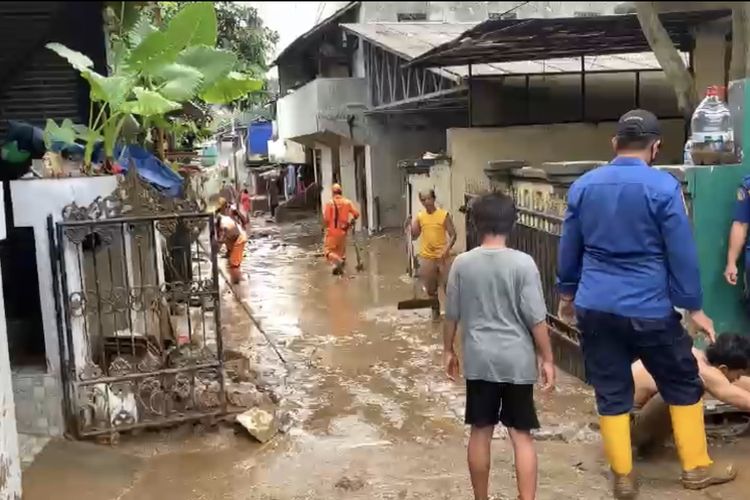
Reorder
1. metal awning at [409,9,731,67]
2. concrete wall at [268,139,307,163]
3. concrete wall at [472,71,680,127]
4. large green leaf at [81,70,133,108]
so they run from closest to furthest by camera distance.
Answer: large green leaf at [81,70,133,108] → metal awning at [409,9,731,67] → concrete wall at [472,71,680,127] → concrete wall at [268,139,307,163]

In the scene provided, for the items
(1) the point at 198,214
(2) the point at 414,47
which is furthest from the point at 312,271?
(1) the point at 198,214

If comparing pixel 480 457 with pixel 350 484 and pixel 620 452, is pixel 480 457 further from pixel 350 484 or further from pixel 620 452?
pixel 350 484

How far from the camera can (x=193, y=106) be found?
31.6 feet

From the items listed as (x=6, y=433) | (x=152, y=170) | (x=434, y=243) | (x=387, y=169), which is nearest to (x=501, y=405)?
(x=6, y=433)

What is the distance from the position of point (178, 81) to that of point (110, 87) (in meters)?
0.59

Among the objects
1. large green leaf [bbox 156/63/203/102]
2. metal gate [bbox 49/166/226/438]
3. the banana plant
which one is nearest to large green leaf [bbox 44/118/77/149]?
the banana plant

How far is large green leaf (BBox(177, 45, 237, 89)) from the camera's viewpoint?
672 centimetres

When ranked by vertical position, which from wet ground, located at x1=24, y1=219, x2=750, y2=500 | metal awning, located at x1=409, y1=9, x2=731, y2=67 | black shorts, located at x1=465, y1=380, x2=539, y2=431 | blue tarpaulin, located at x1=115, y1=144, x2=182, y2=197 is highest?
metal awning, located at x1=409, y1=9, x2=731, y2=67

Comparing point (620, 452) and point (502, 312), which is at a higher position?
point (502, 312)

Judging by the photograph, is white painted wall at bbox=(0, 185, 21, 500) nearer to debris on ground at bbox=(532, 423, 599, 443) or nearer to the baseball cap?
debris on ground at bbox=(532, 423, 599, 443)

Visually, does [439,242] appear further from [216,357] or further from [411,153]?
[411,153]

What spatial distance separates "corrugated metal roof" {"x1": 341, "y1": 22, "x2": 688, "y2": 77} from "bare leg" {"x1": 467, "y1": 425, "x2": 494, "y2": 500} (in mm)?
11189

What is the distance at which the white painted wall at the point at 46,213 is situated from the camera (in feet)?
18.7

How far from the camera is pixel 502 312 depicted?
4152 millimetres
